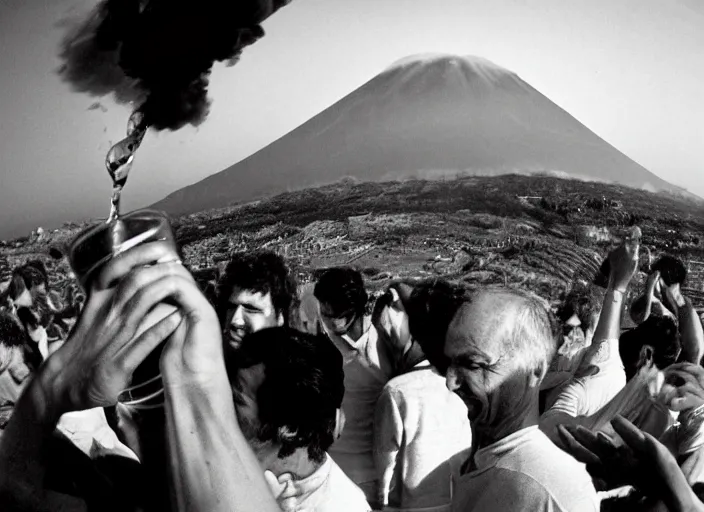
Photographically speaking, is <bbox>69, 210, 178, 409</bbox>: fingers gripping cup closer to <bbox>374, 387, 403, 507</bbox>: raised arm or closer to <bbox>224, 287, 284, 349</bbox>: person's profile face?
<bbox>224, 287, 284, 349</bbox>: person's profile face

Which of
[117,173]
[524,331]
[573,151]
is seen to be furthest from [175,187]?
[573,151]

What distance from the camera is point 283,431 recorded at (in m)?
2.77

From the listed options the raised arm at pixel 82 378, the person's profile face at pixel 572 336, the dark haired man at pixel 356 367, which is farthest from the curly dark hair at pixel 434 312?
the raised arm at pixel 82 378

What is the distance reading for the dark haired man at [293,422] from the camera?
9.02 feet

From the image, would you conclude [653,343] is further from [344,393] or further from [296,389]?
[296,389]

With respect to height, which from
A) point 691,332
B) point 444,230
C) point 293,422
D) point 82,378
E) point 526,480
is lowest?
point 691,332

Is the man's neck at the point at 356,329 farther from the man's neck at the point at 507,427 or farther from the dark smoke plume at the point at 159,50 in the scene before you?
the dark smoke plume at the point at 159,50

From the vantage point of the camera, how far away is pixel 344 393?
3.27m

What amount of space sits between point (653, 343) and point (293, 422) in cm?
186

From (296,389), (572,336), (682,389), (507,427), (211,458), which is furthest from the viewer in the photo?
(682,389)

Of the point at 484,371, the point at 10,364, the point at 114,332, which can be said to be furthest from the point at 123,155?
the point at 484,371

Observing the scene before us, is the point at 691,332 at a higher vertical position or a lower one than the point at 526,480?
lower

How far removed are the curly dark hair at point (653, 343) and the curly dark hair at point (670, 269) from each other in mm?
184

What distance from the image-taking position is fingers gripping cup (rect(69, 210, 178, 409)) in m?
2.74
